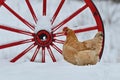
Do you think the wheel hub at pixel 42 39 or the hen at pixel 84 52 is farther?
the wheel hub at pixel 42 39

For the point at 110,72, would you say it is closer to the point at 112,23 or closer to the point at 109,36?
the point at 109,36

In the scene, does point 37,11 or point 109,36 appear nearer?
point 109,36

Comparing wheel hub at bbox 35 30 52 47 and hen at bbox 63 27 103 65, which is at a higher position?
wheel hub at bbox 35 30 52 47

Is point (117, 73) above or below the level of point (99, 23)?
below

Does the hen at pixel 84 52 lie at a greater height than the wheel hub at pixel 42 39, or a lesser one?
lesser

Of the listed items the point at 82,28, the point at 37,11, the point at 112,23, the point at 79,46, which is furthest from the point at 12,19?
the point at 79,46

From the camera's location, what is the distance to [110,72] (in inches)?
181

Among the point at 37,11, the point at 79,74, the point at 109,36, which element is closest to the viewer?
the point at 79,74

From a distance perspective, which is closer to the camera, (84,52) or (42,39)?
(84,52)

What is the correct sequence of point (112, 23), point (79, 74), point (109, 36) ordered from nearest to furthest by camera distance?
point (79, 74) → point (109, 36) → point (112, 23)

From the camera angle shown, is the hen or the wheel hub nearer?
the hen

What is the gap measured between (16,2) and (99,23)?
4520mm

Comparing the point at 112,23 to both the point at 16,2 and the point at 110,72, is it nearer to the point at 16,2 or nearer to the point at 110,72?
the point at 16,2

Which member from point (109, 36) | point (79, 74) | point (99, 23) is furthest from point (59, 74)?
point (109, 36)
